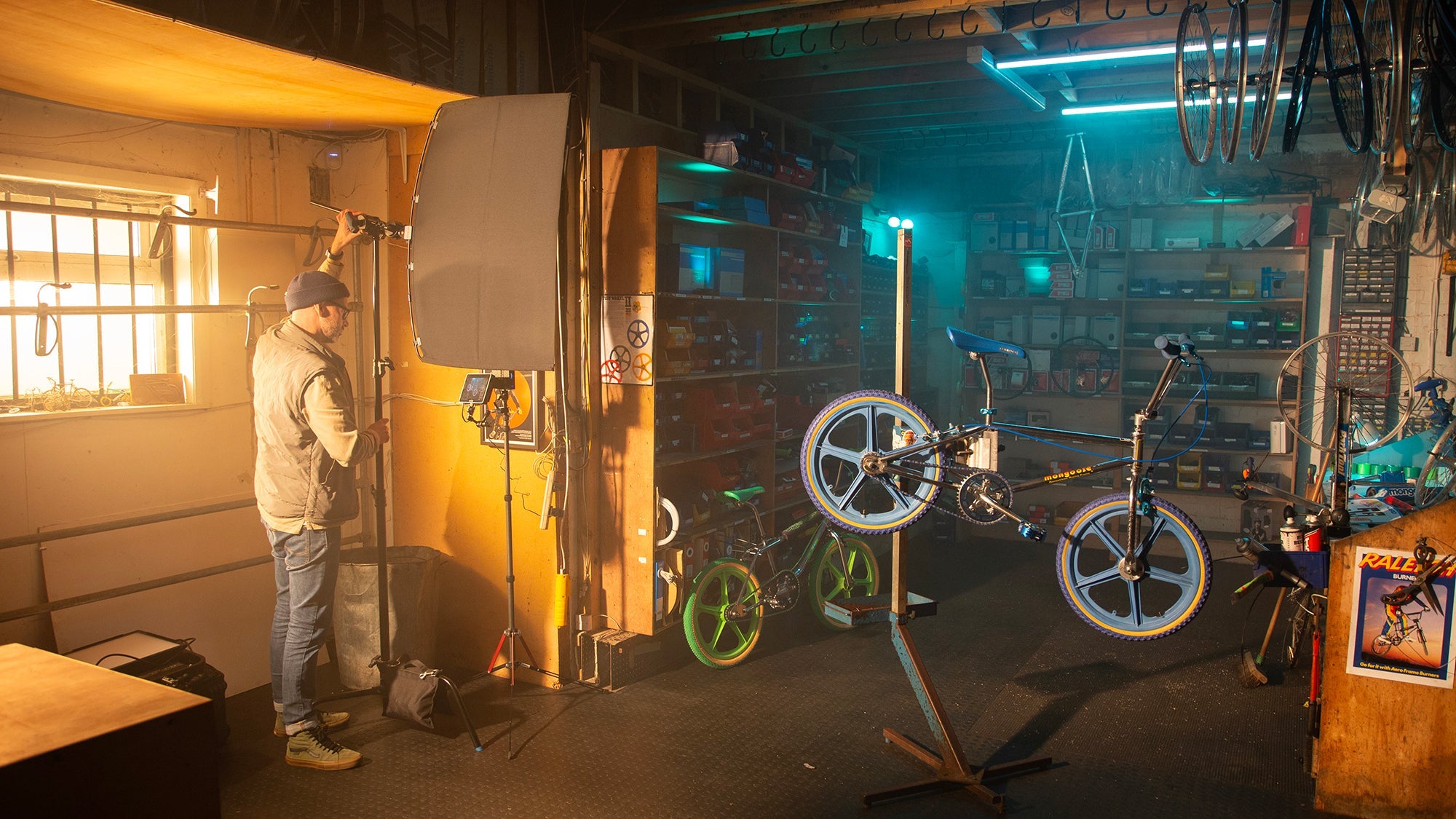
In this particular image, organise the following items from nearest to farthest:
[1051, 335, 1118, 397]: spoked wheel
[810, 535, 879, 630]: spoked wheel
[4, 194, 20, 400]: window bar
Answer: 1. [4, 194, 20, 400]: window bar
2. [810, 535, 879, 630]: spoked wheel
3. [1051, 335, 1118, 397]: spoked wheel

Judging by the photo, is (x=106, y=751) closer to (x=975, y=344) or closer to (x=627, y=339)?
(x=975, y=344)

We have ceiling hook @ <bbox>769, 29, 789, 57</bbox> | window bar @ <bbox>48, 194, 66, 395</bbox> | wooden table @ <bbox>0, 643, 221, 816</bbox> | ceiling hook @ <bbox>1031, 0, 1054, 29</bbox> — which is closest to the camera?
wooden table @ <bbox>0, 643, 221, 816</bbox>

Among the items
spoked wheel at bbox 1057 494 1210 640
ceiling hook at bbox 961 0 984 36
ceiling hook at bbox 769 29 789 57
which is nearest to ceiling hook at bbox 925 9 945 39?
ceiling hook at bbox 961 0 984 36

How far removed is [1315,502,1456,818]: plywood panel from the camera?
304 cm

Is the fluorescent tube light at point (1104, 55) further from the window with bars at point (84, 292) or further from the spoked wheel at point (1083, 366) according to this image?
the window with bars at point (84, 292)

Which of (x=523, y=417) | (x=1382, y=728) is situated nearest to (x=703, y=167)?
(x=523, y=417)

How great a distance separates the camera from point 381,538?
388 cm

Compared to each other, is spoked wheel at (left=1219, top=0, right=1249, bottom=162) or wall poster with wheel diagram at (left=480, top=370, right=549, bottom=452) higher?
spoked wheel at (left=1219, top=0, right=1249, bottom=162)

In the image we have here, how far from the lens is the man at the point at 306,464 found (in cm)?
351

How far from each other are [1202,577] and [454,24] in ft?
11.5

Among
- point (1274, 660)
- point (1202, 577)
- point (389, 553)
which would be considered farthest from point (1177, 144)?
point (389, 553)

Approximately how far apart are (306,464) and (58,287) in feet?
3.96

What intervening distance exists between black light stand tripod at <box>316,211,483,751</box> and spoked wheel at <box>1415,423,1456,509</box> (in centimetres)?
438

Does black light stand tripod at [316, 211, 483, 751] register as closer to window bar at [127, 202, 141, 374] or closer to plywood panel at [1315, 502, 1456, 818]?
window bar at [127, 202, 141, 374]
